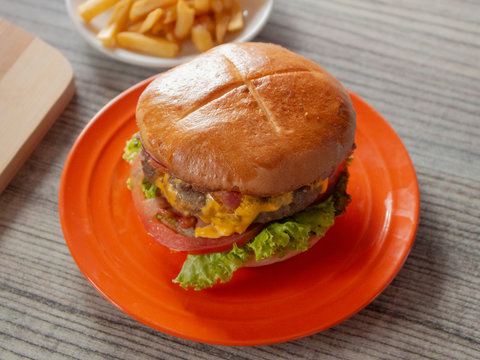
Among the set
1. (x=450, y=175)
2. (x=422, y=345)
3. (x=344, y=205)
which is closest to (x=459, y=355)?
(x=422, y=345)

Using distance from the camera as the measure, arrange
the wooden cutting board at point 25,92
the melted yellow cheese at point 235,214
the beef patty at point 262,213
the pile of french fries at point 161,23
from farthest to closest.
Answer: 1. the pile of french fries at point 161,23
2. the wooden cutting board at point 25,92
3. the beef patty at point 262,213
4. the melted yellow cheese at point 235,214

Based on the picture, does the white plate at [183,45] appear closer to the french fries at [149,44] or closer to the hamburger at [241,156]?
the french fries at [149,44]

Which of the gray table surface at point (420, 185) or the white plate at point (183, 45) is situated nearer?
the gray table surface at point (420, 185)

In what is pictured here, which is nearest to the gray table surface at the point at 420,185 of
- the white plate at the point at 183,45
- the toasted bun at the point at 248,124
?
the white plate at the point at 183,45

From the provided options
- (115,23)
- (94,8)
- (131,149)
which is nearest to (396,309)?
(131,149)

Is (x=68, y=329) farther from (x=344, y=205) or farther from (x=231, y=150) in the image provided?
(x=344, y=205)

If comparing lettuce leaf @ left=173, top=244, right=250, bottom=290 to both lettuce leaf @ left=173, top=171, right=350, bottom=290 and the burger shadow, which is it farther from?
the burger shadow
